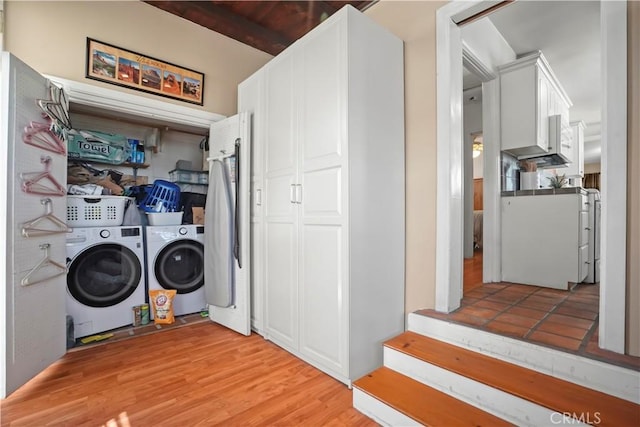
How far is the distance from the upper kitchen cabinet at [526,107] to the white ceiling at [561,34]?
0.65ft

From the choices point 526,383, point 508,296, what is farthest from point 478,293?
point 526,383

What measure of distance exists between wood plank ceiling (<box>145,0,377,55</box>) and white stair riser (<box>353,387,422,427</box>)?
278cm

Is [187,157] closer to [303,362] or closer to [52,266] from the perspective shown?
[52,266]

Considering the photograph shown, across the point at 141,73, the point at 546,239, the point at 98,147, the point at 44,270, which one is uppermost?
the point at 141,73

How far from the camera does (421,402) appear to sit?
53.4 inches

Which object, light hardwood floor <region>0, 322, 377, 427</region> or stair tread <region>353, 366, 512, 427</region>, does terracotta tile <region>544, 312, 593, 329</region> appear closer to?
stair tread <region>353, 366, 512, 427</region>

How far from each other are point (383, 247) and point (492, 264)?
168 centimetres

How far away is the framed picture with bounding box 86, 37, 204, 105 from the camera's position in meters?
2.31

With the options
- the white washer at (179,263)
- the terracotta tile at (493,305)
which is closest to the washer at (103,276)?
the white washer at (179,263)

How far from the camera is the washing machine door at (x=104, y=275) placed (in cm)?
235

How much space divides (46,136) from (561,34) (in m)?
4.42

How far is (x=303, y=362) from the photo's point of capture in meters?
1.98

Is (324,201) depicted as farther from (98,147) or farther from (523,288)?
(98,147)
